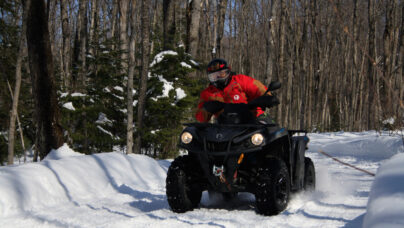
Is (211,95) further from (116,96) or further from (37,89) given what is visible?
(116,96)

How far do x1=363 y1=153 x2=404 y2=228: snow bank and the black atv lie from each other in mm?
1058

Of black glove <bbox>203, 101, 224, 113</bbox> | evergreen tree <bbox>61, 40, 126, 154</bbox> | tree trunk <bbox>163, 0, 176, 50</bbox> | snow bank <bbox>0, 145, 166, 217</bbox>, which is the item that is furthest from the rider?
tree trunk <bbox>163, 0, 176, 50</bbox>

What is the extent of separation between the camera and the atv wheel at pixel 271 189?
3.86 m

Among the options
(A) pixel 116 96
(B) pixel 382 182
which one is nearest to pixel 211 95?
(B) pixel 382 182

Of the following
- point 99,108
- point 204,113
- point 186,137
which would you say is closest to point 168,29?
point 99,108

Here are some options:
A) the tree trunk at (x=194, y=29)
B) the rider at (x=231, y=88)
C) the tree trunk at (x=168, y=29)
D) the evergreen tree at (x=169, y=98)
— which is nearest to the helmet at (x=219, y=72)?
the rider at (x=231, y=88)

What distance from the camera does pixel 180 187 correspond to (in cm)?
412

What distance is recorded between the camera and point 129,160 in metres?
7.33

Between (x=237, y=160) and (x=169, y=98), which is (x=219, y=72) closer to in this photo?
(x=237, y=160)

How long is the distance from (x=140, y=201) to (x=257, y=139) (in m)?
1.84

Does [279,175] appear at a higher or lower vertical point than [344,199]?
higher

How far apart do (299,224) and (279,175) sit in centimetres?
66

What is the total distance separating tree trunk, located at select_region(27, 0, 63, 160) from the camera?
798 centimetres

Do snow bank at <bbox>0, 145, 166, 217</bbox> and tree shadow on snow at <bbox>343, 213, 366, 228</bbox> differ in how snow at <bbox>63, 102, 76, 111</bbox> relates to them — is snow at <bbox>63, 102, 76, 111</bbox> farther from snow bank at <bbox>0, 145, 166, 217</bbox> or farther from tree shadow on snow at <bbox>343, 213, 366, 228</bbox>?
tree shadow on snow at <bbox>343, 213, 366, 228</bbox>
